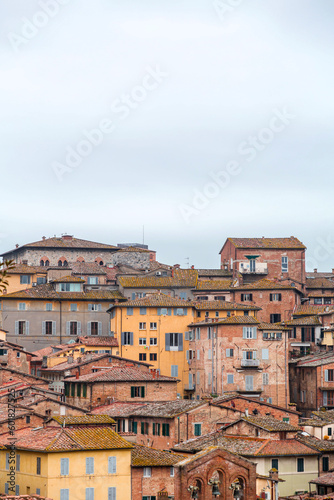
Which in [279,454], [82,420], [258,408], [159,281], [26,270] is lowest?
[279,454]

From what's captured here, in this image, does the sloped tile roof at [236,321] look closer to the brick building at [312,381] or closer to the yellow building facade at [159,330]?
the yellow building facade at [159,330]

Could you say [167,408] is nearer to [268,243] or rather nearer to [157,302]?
[157,302]

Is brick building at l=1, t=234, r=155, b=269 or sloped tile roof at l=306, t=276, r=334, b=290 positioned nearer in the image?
sloped tile roof at l=306, t=276, r=334, b=290

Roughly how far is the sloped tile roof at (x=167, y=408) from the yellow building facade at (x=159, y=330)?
751 inches

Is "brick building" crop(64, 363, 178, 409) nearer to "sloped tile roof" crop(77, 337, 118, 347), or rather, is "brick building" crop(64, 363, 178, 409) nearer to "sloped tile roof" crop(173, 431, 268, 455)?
"sloped tile roof" crop(173, 431, 268, 455)

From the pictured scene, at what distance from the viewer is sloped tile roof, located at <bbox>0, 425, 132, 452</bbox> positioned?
173ft

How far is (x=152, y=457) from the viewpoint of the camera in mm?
55656

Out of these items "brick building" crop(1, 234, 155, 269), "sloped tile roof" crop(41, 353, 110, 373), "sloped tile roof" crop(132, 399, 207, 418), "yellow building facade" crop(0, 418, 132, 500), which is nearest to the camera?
"yellow building facade" crop(0, 418, 132, 500)

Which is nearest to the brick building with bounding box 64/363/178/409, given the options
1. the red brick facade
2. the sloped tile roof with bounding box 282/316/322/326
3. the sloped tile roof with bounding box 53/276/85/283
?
the red brick facade

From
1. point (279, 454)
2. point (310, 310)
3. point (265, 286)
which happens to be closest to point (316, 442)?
point (279, 454)

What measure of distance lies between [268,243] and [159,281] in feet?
47.4

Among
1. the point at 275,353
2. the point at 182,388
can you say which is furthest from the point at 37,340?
the point at 275,353

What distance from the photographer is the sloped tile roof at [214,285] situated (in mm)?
98938

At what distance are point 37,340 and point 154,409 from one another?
2827cm
